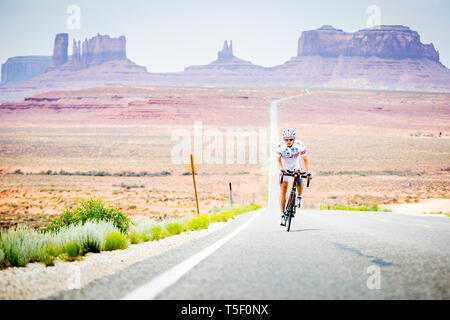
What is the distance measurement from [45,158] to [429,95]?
4508 inches

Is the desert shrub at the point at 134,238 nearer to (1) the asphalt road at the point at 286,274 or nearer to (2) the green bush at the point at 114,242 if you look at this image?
(2) the green bush at the point at 114,242

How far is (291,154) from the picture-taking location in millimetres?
9047

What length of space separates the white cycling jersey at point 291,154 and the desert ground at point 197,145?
592 inches

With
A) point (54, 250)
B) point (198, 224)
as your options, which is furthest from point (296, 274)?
point (198, 224)

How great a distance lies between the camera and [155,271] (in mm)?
4430

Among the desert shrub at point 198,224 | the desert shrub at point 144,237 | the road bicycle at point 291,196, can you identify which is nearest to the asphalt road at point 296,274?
the desert shrub at point 144,237

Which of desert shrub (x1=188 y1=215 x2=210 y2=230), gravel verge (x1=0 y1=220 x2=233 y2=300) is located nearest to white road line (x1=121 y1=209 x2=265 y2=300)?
gravel verge (x1=0 y1=220 x2=233 y2=300)

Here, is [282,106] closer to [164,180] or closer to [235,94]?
[235,94]

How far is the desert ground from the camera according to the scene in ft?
122

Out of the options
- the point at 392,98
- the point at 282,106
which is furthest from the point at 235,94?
the point at 392,98

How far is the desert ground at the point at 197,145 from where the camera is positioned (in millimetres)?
37125

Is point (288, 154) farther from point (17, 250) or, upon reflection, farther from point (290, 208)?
point (17, 250)
